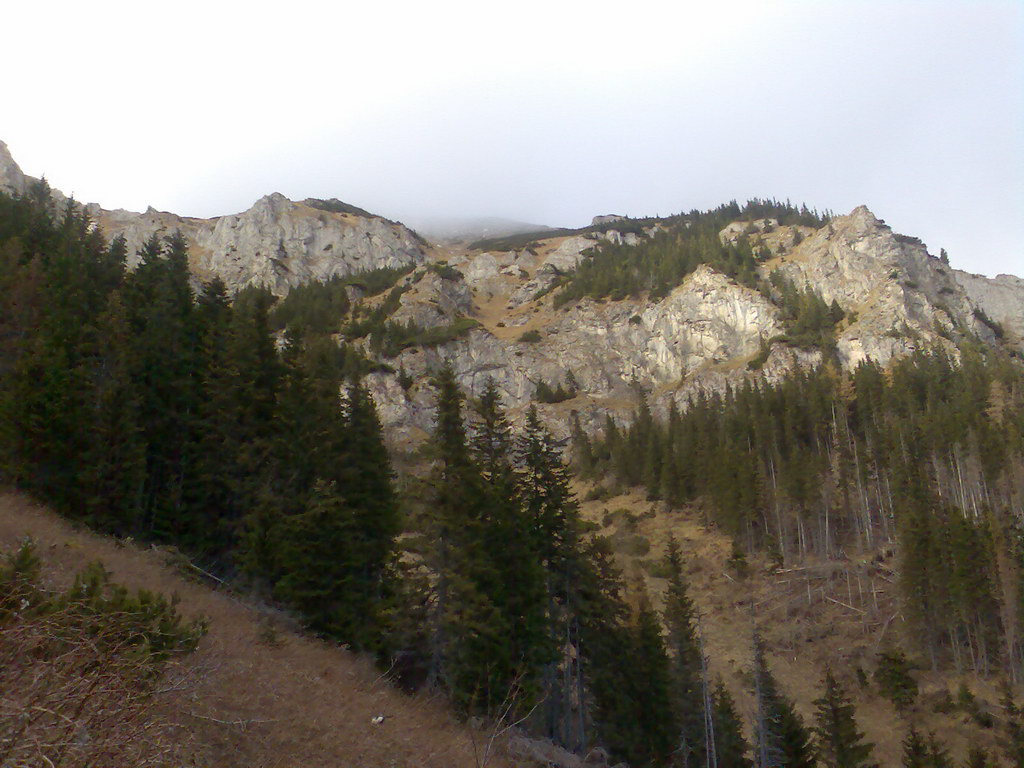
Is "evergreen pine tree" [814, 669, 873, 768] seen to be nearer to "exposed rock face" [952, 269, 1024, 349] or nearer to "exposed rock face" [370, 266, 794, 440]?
"exposed rock face" [370, 266, 794, 440]

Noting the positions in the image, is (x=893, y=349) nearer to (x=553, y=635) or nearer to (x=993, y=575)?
(x=993, y=575)

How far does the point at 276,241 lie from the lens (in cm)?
15738

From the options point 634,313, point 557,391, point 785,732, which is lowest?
point 785,732

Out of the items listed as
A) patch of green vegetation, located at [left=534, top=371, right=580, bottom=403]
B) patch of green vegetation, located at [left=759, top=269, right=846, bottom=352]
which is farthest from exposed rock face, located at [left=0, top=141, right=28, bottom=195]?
patch of green vegetation, located at [left=759, top=269, right=846, bottom=352]

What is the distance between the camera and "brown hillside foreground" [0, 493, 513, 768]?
8.77 meters

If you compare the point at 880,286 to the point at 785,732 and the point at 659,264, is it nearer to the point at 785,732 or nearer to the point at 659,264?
the point at 659,264

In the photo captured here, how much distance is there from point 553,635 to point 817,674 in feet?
104

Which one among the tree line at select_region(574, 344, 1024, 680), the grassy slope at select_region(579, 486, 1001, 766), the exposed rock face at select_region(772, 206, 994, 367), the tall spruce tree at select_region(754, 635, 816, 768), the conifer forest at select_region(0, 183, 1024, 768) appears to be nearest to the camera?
the conifer forest at select_region(0, 183, 1024, 768)

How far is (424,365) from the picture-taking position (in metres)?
109

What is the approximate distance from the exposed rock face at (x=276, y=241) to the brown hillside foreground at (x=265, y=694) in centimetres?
13252

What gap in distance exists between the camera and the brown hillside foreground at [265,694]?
8766 millimetres

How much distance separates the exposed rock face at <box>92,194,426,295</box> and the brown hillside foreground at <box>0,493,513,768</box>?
133 metres

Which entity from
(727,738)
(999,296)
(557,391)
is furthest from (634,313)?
(727,738)

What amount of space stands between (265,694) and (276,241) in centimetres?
16391
